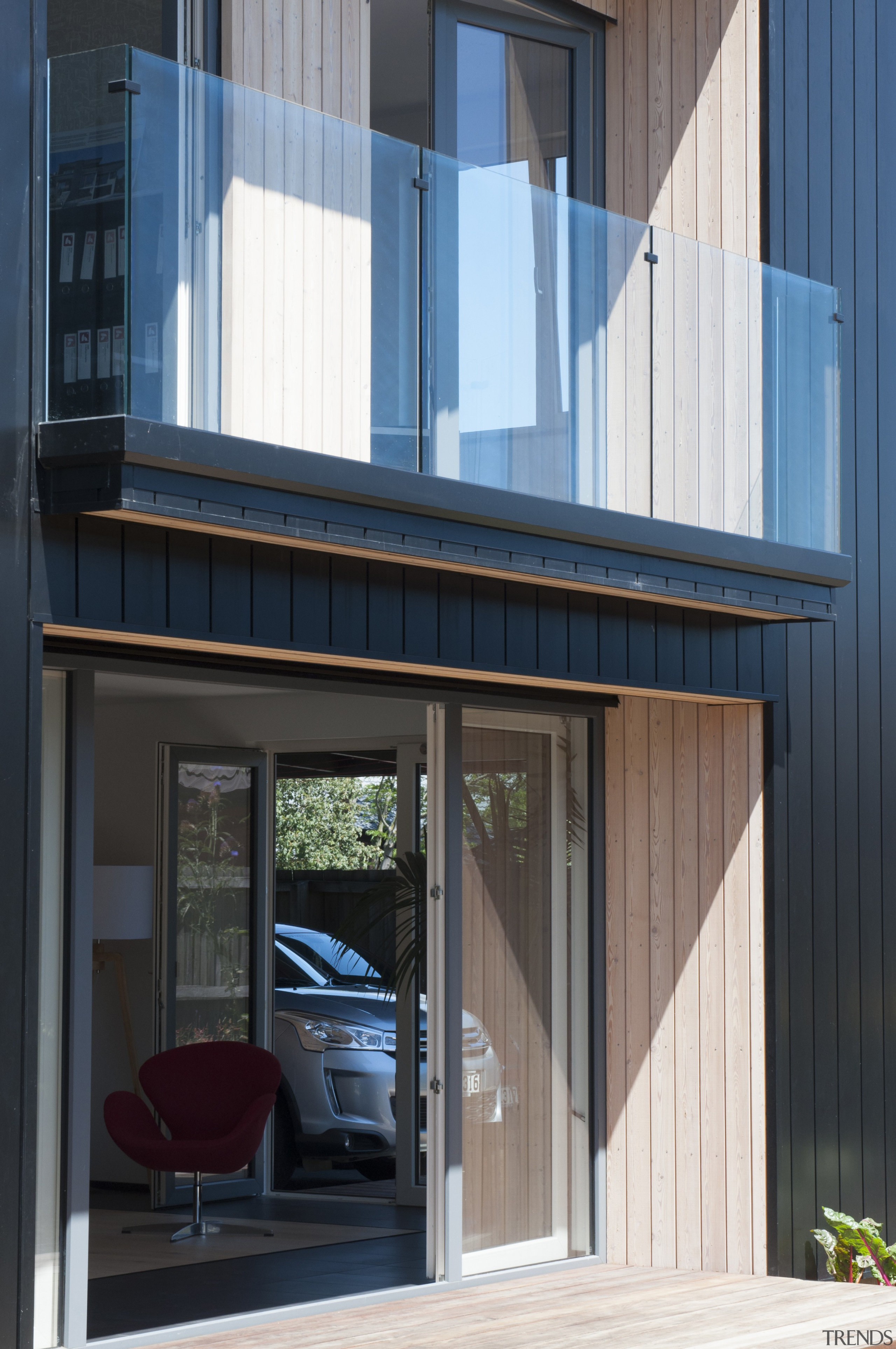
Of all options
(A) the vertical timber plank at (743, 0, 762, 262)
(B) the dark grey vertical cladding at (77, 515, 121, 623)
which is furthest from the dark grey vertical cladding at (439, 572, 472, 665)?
(A) the vertical timber plank at (743, 0, 762, 262)

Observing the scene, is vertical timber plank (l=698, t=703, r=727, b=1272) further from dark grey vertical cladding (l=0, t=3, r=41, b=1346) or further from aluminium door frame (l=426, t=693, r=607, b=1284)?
dark grey vertical cladding (l=0, t=3, r=41, b=1346)

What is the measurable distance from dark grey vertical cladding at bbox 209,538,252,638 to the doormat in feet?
11.3

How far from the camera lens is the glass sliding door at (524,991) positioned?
738 centimetres

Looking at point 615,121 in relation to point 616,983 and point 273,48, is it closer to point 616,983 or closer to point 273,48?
point 273,48

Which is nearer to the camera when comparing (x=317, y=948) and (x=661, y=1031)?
→ (x=661, y=1031)

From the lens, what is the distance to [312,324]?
564 cm

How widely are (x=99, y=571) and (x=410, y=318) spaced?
5.03 feet

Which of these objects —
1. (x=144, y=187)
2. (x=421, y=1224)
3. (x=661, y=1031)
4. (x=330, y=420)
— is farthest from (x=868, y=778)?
(x=144, y=187)

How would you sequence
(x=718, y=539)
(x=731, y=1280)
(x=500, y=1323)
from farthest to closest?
1. (x=731, y=1280)
2. (x=718, y=539)
3. (x=500, y=1323)

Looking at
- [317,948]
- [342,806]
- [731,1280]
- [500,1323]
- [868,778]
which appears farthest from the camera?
[342,806]

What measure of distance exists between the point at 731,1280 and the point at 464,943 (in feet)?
6.50

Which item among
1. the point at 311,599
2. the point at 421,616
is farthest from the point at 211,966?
the point at 311,599

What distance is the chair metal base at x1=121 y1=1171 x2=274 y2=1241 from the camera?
8.45 m

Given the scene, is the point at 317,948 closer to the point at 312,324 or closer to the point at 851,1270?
the point at 851,1270
